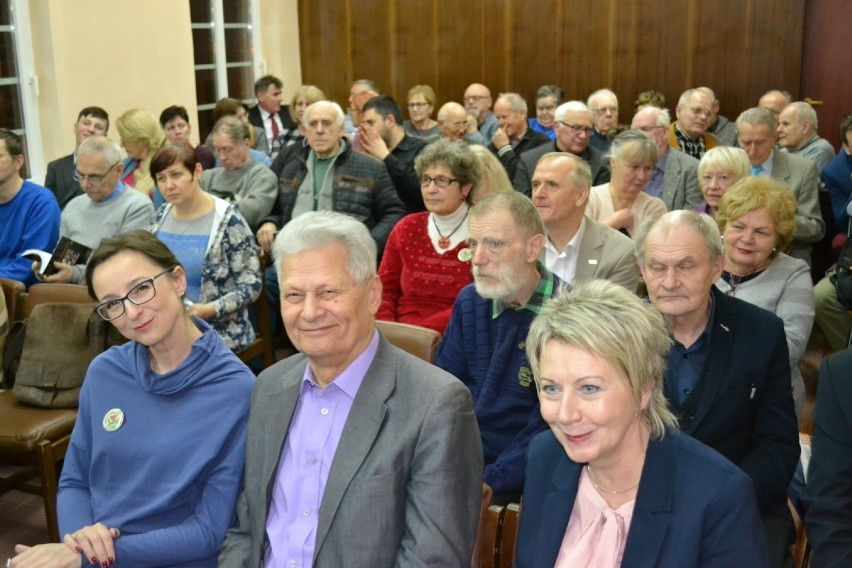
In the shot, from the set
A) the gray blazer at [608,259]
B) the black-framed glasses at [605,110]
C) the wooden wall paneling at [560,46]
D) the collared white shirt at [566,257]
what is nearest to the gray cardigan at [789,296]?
the gray blazer at [608,259]

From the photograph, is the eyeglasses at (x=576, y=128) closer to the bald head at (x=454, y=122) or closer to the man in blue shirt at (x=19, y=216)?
the bald head at (x=454, y=122)

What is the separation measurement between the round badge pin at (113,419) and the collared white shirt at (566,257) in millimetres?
1937

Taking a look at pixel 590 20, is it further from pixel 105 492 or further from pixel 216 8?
pixel 105 492

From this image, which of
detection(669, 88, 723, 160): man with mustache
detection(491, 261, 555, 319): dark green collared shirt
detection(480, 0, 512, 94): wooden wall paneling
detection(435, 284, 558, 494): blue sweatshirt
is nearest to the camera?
detection(435, 284, 558, 494): blue sweatshirt

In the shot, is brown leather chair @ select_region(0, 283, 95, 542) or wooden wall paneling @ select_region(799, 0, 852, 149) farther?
wooden wall paneling @ select_region(799, 0, 852, 149)

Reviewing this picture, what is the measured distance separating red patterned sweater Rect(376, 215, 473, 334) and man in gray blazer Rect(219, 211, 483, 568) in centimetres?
168

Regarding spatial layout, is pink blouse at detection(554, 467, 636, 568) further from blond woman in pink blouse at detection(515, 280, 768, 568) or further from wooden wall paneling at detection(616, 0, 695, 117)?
wooden wall paneling at detection(616, 0, 695, 117)

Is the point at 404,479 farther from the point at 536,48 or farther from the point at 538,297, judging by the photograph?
the point at 536,48

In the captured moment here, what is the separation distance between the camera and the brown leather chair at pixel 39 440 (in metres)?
2.97

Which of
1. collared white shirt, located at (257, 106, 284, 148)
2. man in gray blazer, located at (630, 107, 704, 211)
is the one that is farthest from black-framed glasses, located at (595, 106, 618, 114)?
collared white shirt, located at (257, 106, 284, 148)

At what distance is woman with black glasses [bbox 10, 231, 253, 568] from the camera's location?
2012 millimetres

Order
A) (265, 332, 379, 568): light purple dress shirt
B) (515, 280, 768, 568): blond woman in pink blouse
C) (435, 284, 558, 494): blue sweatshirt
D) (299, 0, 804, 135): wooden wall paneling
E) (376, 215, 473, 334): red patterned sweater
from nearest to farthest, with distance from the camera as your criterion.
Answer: (515, 280, 768, 568): blond woman in pink blouse → (265, 332, 379, 568): light purple dress shirt → (435, 284, 558, 494): blue sweatshirt → (376, 215, 473, 334): red patterned sweater → (299, 0, 804, 135): wooden wall paneling

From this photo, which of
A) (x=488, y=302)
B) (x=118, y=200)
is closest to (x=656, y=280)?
(x=488, y=302)

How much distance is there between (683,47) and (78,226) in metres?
6.23
